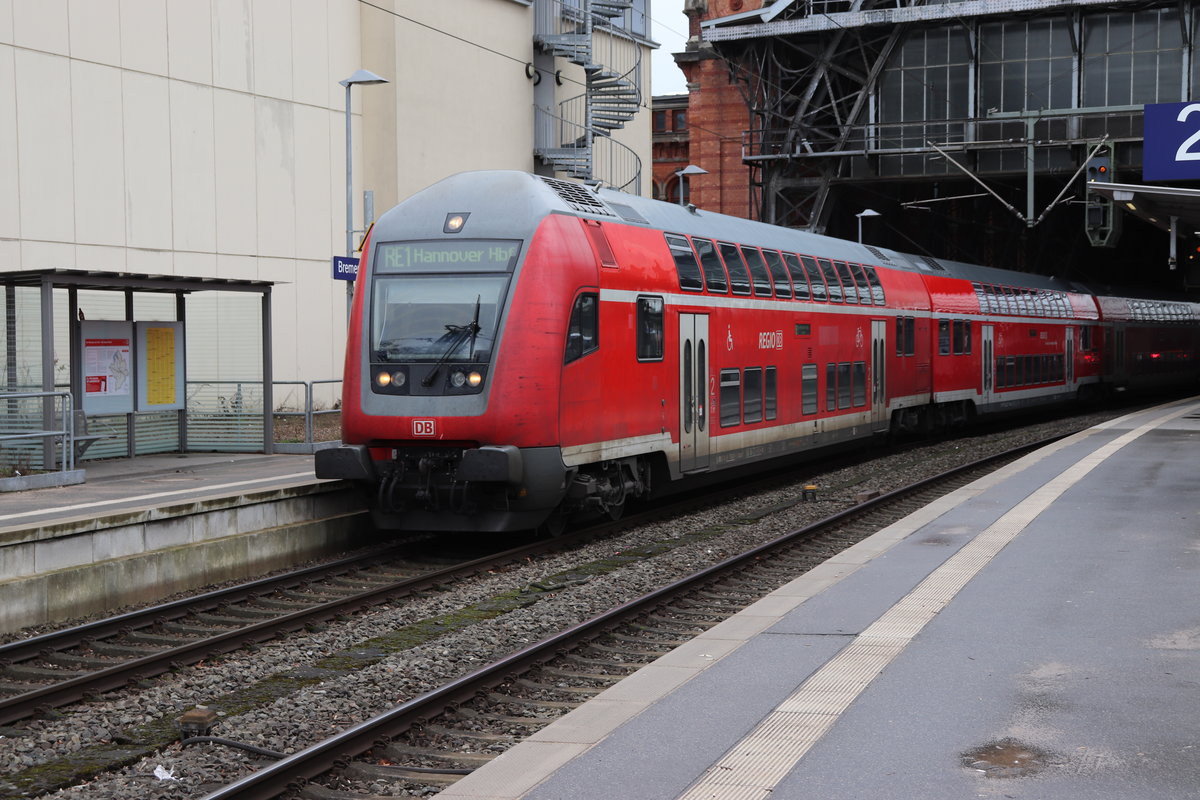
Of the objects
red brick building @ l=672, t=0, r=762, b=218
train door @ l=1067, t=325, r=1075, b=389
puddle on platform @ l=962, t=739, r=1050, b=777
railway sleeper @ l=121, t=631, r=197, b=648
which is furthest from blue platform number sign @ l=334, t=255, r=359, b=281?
red brick building @ l=672, t=0, r=762, b=218

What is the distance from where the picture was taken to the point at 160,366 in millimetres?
18234

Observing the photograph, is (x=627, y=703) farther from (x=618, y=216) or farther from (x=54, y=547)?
(x=618, y=216)

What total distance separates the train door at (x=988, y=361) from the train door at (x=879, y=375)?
6263 mm

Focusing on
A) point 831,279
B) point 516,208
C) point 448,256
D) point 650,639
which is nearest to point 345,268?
point 831,279

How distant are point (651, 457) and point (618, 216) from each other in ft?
8.59

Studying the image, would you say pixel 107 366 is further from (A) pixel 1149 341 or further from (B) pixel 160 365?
(A) pixel 1149 341

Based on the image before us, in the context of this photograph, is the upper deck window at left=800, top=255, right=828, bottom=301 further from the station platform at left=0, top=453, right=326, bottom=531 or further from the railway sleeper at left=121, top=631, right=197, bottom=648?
the railway sleeper at left=121, top=631, right=197, bottom=648

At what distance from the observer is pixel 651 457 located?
14.6m

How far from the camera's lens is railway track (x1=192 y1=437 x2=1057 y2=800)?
621 cm

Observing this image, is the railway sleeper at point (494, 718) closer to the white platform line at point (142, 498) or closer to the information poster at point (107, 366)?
the white platform line at point (142, 498)

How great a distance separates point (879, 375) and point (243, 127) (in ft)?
46.9

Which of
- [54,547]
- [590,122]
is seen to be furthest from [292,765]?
[590,122]

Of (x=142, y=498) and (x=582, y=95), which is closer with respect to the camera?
(x=142, y=498)

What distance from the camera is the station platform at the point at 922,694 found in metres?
5.34
